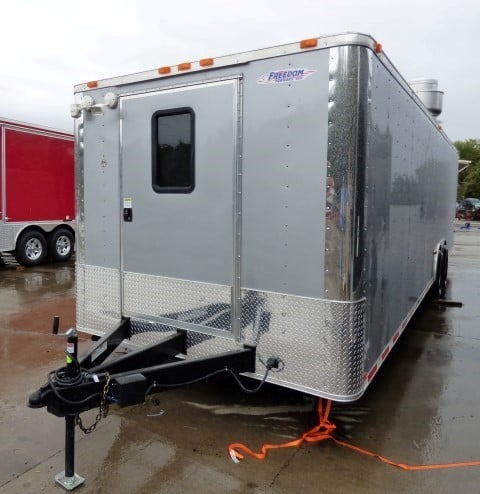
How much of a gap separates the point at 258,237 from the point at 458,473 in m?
1.98

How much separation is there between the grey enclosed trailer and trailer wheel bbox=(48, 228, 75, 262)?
8374 mm

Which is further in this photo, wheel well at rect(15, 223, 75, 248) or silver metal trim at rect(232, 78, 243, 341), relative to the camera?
wheel well at rect(15, 223, 75, 248)

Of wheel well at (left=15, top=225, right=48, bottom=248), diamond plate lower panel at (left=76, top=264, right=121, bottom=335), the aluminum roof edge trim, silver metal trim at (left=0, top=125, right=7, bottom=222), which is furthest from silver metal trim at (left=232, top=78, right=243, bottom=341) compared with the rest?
wheel well at (left=15, top=225, right=48, bottom=248)

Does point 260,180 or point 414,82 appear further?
point 414,82

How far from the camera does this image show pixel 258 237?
347 centimetres

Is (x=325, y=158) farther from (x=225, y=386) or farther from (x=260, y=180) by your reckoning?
(x=225, y=386)

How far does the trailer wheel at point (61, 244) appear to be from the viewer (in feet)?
40.4

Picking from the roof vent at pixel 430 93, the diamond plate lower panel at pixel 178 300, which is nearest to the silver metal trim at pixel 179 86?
the diamond plate lower panel at pixel 178 300

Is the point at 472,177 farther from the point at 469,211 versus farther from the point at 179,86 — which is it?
the point at 179,86

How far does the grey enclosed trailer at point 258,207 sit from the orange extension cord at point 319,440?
45 cm

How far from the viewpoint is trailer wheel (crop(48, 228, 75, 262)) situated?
1231 cm

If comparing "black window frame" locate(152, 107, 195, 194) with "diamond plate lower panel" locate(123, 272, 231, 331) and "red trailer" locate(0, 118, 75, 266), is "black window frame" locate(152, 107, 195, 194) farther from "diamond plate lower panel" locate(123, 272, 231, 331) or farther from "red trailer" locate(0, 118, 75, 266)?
"red trailer" locate(0, 118, 75, 266)

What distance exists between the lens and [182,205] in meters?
3.81

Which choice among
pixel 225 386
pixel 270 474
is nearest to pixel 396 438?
pixel 270 474
